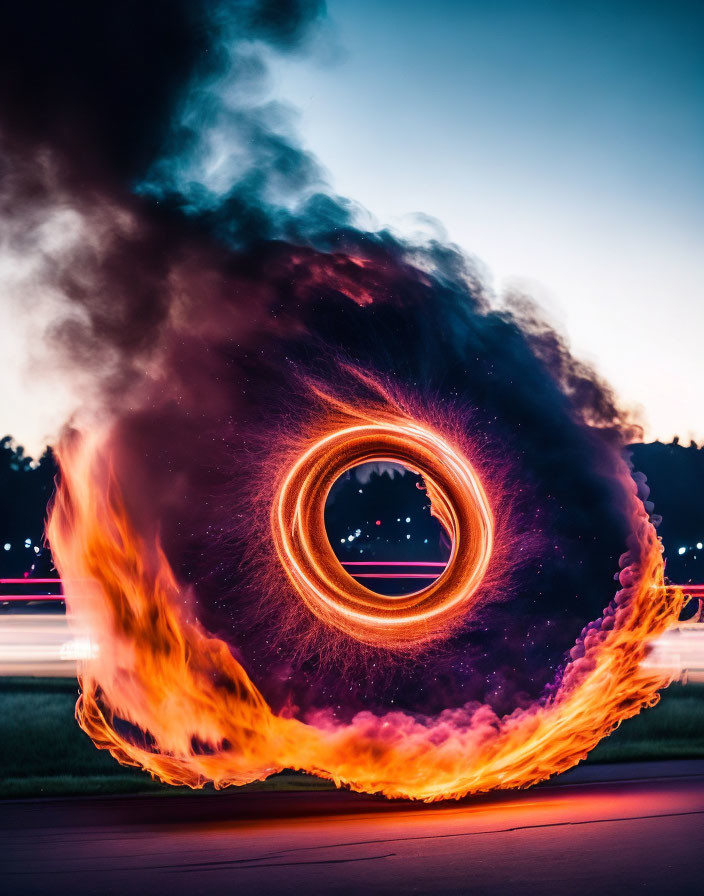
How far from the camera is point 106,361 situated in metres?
8.11

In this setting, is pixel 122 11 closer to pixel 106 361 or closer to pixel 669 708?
pixel 106 361

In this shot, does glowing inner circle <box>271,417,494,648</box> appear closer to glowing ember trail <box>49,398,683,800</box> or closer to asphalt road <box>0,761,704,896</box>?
glowing ember trail <box>49,398,683,800</box>

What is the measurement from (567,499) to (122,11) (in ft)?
21.6

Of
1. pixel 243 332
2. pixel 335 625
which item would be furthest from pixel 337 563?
pixel 243 332

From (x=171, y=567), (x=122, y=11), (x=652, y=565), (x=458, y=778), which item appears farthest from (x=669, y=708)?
(x=122, y=11)

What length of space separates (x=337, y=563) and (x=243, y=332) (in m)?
2.40

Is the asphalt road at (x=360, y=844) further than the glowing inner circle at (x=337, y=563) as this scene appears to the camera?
No

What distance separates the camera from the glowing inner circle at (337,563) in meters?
7.41

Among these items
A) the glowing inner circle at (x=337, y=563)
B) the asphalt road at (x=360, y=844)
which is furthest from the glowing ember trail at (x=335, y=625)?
the asphalt road at (x=360, y=844)

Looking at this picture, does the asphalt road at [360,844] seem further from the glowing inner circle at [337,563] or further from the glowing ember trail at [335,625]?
the glowing inner circle at [337,563]

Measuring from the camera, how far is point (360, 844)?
5422mm

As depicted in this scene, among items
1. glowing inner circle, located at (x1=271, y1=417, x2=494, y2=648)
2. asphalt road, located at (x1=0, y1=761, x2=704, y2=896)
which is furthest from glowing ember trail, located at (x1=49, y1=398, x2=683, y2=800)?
asphalt road, located at (x1=0, y1=761, x2=704, y2=896)

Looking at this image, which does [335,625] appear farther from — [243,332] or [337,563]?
[243,332]

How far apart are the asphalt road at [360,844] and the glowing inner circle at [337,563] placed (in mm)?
1508
